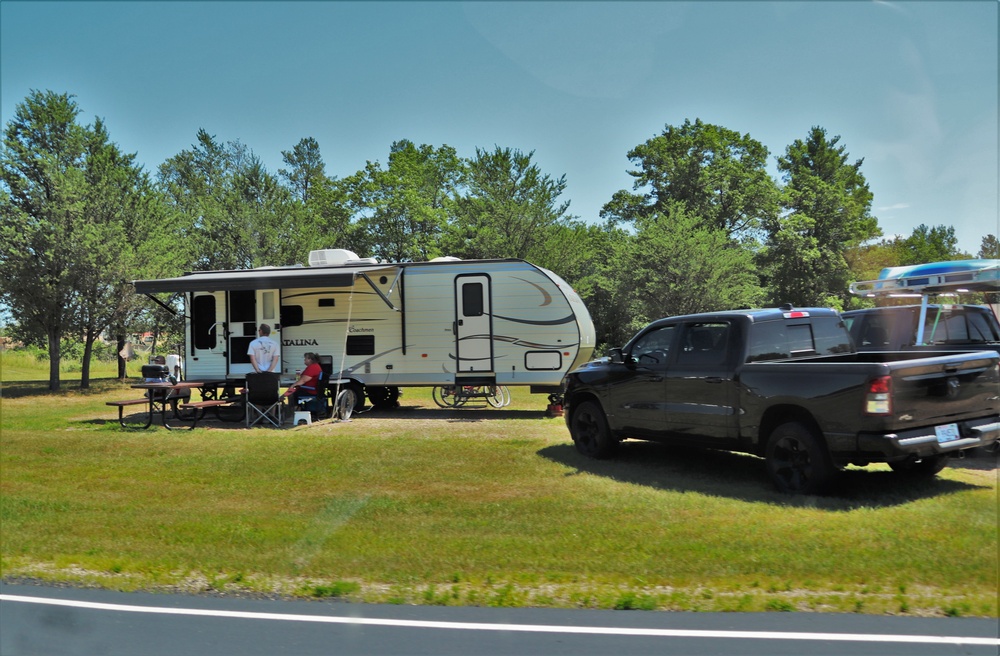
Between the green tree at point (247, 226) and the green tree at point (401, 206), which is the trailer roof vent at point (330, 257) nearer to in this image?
the green tree at point (247, 226)

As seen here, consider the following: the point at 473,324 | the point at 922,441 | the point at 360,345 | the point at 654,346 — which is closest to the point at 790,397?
the point at 922,441

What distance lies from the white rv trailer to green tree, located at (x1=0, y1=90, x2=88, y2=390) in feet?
38.5

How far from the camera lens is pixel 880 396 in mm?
7188

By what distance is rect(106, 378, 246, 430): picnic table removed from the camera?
46.5 ft

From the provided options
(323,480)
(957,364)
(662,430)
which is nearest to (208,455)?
(323,480)

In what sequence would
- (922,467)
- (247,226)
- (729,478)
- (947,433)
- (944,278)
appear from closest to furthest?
(947,433), (922,467), (729,478), (944,278), (247,226)

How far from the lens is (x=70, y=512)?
320 inches

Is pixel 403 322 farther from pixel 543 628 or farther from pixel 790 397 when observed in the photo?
pixel 543 628

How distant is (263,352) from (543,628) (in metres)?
10.8

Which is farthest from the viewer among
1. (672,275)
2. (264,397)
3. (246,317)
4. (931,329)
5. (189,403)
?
(672,275)

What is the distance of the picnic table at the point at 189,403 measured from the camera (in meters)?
14.2

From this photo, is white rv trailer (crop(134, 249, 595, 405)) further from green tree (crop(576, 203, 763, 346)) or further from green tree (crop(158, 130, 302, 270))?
green tree (crop(576, 203, 763, 346))

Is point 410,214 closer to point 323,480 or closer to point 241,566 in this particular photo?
point 323,480

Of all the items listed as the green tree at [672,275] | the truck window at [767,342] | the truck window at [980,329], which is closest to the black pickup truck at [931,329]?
the truck window at [980,329]
